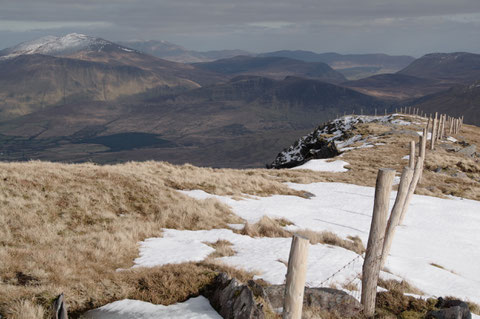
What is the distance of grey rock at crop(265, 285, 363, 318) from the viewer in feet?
27.9

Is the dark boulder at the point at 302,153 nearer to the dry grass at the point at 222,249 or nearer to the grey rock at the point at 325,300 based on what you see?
the dry grass at the point at 222,249

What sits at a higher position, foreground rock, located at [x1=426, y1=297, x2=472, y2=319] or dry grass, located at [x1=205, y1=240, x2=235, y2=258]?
foreground rock, located at [x1=426, y1=297, x2=472, y2=319]

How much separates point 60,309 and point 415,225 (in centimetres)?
1936

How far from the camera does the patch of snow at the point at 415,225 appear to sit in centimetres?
1320

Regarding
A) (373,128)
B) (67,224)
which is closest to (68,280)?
(67,224)

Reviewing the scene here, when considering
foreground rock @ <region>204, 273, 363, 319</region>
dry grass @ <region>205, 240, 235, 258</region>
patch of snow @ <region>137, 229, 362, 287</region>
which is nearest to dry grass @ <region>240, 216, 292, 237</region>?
patch of snow @ <region>137, 229, 362, 287</region>

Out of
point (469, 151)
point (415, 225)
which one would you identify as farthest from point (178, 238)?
point (469, 151)

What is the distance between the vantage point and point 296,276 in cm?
655

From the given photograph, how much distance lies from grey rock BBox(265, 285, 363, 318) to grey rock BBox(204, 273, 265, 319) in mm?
680

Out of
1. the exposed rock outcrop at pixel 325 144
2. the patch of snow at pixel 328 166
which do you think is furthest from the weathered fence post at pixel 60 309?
the exposed rock outcrop at pixel 325 144

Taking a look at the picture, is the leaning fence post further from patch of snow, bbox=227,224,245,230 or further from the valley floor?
patch of snow, bbox=227,224,245,230

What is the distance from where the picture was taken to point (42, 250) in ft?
34.6

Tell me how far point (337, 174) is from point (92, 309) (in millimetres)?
32655

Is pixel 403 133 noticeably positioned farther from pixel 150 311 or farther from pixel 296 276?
pixel 150 311
